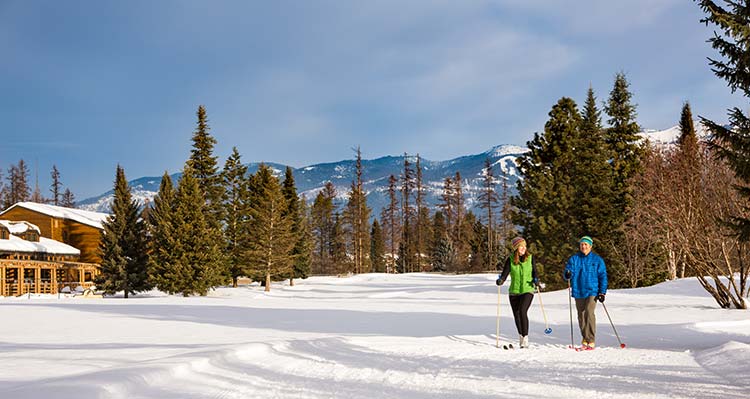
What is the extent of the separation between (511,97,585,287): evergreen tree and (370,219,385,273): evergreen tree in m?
50.6

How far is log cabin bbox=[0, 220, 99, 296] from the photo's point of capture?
121 ft

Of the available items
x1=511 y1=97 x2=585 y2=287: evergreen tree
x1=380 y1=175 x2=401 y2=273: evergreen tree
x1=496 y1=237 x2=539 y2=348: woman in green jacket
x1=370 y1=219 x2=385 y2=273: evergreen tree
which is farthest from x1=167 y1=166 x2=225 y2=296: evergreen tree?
x1=370 y1=219 x2=385 y2=273: evergreen tree

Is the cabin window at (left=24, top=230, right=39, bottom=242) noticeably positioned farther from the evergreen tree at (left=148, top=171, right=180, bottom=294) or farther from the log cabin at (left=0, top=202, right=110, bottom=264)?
Result: the evergreen tree at (left=148, top=171, right=180, bottom=294)

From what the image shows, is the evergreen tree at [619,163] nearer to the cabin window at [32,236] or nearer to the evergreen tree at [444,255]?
the evergreen tree at [444,255]

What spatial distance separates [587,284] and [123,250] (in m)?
34.3

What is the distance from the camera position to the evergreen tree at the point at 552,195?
29625 millimetres

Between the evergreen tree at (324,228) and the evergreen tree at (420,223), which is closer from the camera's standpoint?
the evergreen tree at (420,223)

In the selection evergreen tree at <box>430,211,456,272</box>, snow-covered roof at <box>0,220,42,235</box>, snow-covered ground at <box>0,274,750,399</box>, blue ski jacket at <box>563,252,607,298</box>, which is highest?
snow-covered roof at <box>0,220,42,235</box>

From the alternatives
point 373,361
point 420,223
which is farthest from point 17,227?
point 420,223

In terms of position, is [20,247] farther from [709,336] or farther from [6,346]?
[709,336]

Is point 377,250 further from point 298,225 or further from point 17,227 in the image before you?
point 17,227

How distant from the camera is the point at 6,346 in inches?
438

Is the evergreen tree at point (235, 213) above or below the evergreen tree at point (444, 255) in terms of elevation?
above

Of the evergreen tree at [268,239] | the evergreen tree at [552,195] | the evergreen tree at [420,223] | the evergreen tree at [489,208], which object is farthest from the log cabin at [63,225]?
the evergreen tree at [489,208]
